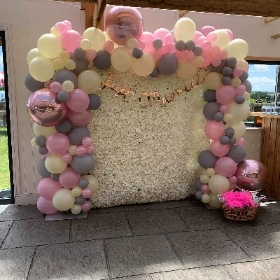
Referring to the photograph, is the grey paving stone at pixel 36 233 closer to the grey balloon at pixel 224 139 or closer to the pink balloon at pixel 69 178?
the pink balloon at pixel 69 178

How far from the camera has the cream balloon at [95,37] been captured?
9.02 ft

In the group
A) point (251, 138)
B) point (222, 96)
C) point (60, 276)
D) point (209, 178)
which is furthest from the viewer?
point (251, 138)

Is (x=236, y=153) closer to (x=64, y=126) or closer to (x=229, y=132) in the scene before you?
(x=229, y=132)

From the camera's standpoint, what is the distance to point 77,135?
291 cm

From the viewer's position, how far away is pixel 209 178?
3.41 m

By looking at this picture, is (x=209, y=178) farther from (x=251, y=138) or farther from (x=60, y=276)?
(x=60, y=276)

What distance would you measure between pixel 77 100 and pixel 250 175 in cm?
213

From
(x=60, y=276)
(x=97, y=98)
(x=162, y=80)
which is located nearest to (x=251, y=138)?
(x=162, y=80)

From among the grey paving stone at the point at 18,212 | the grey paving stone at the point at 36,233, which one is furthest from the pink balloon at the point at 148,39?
the grey paving stone at the point at 18,212

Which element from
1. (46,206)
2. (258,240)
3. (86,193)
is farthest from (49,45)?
(258,240)

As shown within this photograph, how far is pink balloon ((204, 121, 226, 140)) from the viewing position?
10.6ft

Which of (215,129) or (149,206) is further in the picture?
(149,206)

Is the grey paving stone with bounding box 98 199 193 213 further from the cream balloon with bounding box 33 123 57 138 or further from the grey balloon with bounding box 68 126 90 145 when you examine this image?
the cream balloon with bounding box 33 123 57 138

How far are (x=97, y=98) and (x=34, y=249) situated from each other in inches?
60.2
